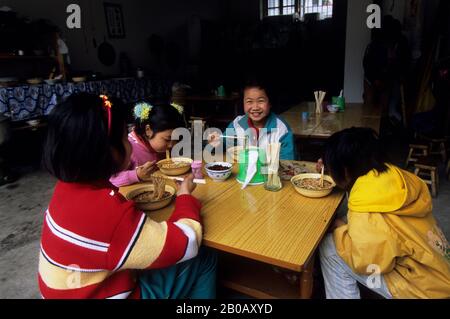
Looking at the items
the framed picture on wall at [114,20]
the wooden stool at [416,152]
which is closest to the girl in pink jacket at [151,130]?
the wooden stool at [416,152]

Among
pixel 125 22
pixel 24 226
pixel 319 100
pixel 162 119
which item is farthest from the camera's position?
pixel 125 22

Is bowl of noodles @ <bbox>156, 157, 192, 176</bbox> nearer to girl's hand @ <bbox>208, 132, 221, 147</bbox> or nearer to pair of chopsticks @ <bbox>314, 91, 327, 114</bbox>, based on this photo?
girl's hand @ <bbox>208, 132, 221, 147</bbox>

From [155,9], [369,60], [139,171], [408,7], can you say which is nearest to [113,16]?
[155,9]

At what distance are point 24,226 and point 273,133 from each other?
2389mm

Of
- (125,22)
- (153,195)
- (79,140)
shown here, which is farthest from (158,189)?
(125,22)

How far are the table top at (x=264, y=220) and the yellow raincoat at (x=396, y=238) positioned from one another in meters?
0.14

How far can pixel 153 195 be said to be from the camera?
59.0 inches

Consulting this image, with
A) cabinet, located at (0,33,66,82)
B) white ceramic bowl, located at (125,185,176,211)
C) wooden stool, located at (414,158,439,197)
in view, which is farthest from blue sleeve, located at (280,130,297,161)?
cabinet, located at (0,33,66,82)

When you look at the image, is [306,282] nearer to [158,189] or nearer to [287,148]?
[158,189]

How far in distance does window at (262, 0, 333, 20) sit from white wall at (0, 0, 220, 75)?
7.56 feet

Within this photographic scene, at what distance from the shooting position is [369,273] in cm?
120

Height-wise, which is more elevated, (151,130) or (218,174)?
(151,130)
